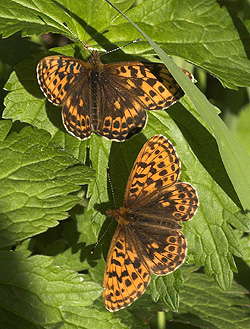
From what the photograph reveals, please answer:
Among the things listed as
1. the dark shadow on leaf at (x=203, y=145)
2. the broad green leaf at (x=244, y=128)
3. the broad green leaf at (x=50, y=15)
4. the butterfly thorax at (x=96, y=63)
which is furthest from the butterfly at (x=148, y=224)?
the broad green leaf at (x=244, y=128)

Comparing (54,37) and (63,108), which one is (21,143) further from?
(54,37)

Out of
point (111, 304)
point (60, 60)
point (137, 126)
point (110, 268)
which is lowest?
point (111, 304)

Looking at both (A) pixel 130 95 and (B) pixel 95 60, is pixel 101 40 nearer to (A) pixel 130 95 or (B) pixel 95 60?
(B) pixel 95 60

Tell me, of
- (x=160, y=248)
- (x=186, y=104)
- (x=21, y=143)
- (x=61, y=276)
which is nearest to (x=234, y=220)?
(x=160, y=248)

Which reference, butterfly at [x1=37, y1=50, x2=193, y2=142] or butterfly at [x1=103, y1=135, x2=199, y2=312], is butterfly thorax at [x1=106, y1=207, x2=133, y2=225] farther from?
butterfly at [x1=37, y1=50, x2=193, y2=142]

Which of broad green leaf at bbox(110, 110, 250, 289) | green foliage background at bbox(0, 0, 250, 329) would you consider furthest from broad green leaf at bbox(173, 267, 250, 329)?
broad green leaf at bbox(110, 110, 250, 289)

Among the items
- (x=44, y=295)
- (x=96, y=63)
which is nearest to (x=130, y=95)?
(x=96, y=63)

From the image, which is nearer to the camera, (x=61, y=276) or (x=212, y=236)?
(x=61, y=276)
